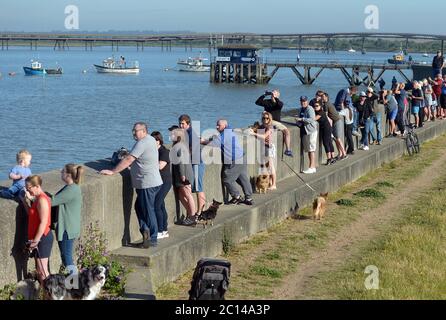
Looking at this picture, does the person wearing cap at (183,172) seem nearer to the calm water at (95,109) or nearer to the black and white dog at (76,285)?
the black and white dog at (76,285)

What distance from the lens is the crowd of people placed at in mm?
8641

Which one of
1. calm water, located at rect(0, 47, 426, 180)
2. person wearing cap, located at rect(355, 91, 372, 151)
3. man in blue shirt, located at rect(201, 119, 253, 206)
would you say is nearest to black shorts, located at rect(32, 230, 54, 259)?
man in blue shirt, located at rect(201, 119, 253, 206)

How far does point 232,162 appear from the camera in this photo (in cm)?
1269

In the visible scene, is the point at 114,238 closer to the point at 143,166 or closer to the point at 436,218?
the point at 143,166

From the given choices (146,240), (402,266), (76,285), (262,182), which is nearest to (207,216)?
(146,240)

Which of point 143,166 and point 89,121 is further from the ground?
point 143,166

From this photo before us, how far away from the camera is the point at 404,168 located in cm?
1962

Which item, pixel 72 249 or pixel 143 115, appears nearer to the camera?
pixel 72 249

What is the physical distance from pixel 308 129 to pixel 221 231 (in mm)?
5083

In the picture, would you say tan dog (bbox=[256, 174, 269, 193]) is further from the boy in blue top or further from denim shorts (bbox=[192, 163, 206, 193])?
the boy in blue top

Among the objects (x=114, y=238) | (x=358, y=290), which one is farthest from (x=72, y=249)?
(x=358, y=290)

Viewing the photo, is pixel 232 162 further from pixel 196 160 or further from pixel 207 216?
pixel 207 216

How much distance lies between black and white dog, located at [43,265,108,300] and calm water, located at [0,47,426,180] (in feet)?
77.1

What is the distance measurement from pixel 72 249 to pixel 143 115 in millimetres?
49876
